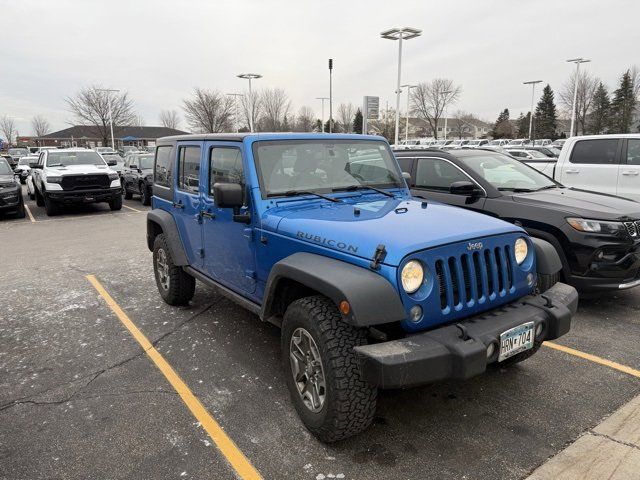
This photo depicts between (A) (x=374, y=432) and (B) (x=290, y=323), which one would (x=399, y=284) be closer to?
(B) (x=290, y=323)

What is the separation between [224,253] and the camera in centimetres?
407

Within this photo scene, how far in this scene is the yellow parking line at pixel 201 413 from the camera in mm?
2656

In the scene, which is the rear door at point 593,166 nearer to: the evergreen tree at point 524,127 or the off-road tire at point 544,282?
the off-road tire at point 544,282

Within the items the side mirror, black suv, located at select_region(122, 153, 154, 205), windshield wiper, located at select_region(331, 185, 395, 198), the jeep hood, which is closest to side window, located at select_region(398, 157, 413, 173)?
the side mirror

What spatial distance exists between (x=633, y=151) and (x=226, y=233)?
6918 millimetres

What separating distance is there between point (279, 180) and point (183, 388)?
1.77m

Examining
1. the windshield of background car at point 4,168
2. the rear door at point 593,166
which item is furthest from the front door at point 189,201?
the windshield of background car at point 4,168

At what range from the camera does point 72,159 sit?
13781 millimetres

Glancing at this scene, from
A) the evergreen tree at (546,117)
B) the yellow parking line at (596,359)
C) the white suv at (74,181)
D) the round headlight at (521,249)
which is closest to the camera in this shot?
the round headlight at (521,249)

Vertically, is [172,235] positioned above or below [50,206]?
above

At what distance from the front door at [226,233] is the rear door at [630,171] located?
667 centimetres

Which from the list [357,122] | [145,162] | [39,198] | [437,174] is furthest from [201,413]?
[357,122]

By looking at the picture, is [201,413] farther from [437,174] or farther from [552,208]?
[437,174]

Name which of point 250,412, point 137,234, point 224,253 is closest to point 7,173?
point 137,234
